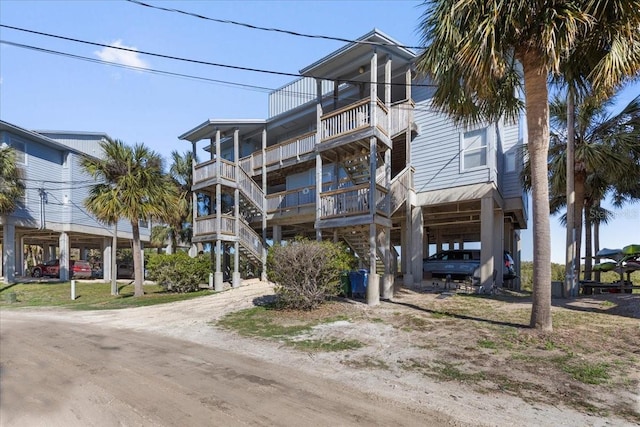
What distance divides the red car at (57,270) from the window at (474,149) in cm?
2880

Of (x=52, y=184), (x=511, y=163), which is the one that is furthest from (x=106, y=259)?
(x=511, y=163)

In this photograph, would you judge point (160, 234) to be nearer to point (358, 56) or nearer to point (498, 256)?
point (358, 56)

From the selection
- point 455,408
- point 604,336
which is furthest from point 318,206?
point 455,408

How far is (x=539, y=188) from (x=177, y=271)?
16187 millimetres

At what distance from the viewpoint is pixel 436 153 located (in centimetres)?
1677

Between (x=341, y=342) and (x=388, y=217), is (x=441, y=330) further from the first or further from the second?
(x=388, y=217)

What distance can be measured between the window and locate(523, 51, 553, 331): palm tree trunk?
717 centimetres

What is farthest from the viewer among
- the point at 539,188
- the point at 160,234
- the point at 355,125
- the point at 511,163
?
the point at 160,234

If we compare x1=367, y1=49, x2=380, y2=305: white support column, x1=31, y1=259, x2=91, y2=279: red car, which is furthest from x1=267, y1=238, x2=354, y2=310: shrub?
x1=31, y1=259, x2=91, y2=279: red car

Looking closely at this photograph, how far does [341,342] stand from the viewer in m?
8.06

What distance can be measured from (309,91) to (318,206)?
9.73 meters

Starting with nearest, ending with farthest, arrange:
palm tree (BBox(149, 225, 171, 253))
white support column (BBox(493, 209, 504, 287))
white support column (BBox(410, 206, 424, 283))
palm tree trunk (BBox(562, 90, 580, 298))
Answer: palm tree trunk (BBox(562, 90, 580, 298)) < white support column (BBox(493, 209, 504, 287)) < white support column (BBox(410, 206, 424, 283)) < palm tree (BBox(149, 225, 171, 253))

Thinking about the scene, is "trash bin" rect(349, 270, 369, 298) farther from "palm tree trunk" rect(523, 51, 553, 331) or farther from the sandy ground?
Answer: "palm tree trunk" rect(523, 51, 553, 331)

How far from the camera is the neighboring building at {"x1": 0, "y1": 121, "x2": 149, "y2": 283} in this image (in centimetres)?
2436
